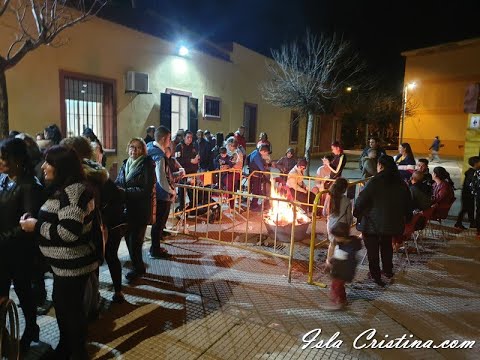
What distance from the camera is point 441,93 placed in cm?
3425

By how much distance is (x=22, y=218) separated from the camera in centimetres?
311

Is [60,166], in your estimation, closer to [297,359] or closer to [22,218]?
[22,218]

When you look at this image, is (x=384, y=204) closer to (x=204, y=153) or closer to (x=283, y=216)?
(x=283, y=216)

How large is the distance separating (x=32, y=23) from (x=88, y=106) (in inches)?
92.2

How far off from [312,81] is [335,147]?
22.5ft

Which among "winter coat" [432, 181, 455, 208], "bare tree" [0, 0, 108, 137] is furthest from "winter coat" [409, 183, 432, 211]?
"bare tree" [0, 0, 108, 137]

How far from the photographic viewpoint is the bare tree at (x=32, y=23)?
274 inches

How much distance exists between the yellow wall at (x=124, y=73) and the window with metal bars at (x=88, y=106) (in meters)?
0.20

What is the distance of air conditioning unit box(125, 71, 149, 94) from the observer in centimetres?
1125

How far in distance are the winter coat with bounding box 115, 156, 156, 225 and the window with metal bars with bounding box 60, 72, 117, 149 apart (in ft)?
19.5

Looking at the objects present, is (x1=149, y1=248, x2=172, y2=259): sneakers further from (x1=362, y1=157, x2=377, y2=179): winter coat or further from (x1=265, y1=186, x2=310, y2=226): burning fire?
(x1=362, y1=157, x2=377, y2=179): winter coat

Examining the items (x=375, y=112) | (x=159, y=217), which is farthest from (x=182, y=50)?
(x=375, y=112)

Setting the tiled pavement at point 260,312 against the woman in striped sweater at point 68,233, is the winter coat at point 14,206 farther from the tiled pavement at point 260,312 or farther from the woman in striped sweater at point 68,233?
the tiled pavement at point 260,312

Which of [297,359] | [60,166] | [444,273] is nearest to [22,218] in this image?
[60,166]
